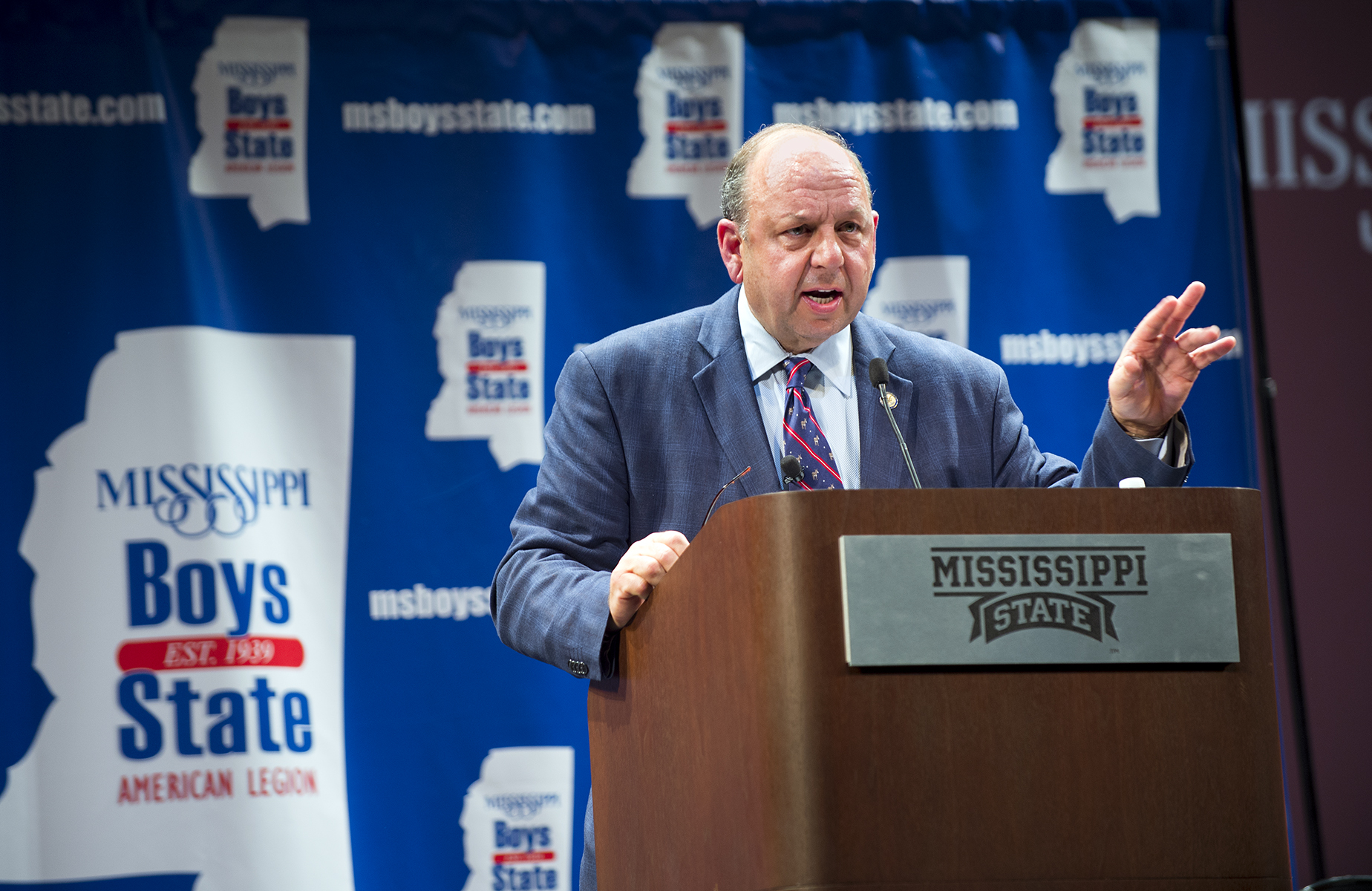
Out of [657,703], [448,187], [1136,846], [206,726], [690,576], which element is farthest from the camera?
[448,187]

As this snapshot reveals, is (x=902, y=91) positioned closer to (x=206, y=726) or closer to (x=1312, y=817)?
(x=1312, y=817)

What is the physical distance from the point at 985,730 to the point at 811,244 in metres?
0.97

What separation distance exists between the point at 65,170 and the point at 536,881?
7.52ft

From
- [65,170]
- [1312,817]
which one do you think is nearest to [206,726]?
[65,170]

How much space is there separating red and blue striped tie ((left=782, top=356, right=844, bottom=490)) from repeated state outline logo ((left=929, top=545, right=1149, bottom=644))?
0.61 metres

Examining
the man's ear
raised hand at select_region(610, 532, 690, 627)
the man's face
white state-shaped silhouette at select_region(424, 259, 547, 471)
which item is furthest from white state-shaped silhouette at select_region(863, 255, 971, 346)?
raised hand at select_region(610, 532, 690, 627)

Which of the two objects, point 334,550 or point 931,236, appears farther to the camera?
point 931,236

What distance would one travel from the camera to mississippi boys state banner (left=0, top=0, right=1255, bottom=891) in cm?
325

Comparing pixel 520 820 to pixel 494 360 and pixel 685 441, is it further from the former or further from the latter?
pixel 685 441

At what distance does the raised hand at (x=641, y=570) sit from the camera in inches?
56.8

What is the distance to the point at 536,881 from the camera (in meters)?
3.34

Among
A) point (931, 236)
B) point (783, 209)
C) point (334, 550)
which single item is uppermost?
point (931, 236)

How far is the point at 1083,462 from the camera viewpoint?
1921 mm

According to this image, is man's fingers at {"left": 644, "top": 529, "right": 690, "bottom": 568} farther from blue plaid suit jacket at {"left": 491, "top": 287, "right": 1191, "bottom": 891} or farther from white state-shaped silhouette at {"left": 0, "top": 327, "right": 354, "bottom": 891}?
white state-shaped silhouette at {"left": 0, "top": 327, "right": 354, "bottom": 891}
